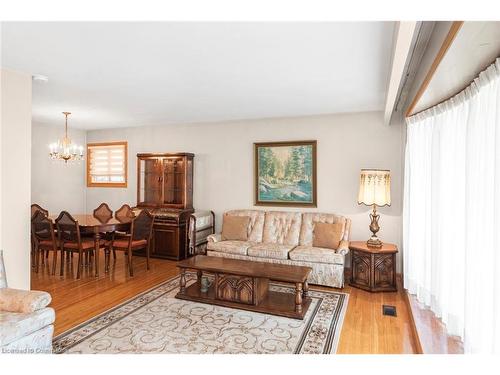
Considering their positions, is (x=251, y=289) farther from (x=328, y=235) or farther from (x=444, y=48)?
(x=444, y=48)

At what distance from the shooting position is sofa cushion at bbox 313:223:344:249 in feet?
14.4

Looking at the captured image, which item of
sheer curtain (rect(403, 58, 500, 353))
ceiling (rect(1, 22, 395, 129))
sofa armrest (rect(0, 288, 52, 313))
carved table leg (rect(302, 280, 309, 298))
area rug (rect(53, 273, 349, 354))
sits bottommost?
area rug (rect(53, 273, 349, 354))

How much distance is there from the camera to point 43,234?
14.8 ft

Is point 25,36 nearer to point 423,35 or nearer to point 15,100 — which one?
point 15,100

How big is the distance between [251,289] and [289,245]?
4.58ft

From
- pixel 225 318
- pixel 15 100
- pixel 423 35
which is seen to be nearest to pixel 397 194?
pixel 423 35

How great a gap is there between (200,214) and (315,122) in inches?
99.9

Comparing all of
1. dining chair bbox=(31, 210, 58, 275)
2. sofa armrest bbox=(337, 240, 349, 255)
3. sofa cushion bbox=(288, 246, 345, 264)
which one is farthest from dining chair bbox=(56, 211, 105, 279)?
sofa armrest bbox=(337, 240, 349, 255)

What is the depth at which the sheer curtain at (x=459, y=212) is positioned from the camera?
1802 millimetres

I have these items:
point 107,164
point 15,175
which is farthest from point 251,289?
point 107,164

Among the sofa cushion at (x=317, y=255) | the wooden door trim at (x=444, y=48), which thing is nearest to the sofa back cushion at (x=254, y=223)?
the sofa cushion at (x=317, y=255)

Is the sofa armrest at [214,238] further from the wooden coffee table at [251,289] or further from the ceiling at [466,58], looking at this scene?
the ceiling at [466,58]

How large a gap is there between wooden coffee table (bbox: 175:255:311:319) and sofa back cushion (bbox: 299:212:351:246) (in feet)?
3.70

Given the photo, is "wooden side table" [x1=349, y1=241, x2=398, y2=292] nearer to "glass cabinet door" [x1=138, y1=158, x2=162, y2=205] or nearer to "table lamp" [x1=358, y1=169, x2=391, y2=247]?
"table lamp" [x1=358, y1=169, x2=391, y2=247]
